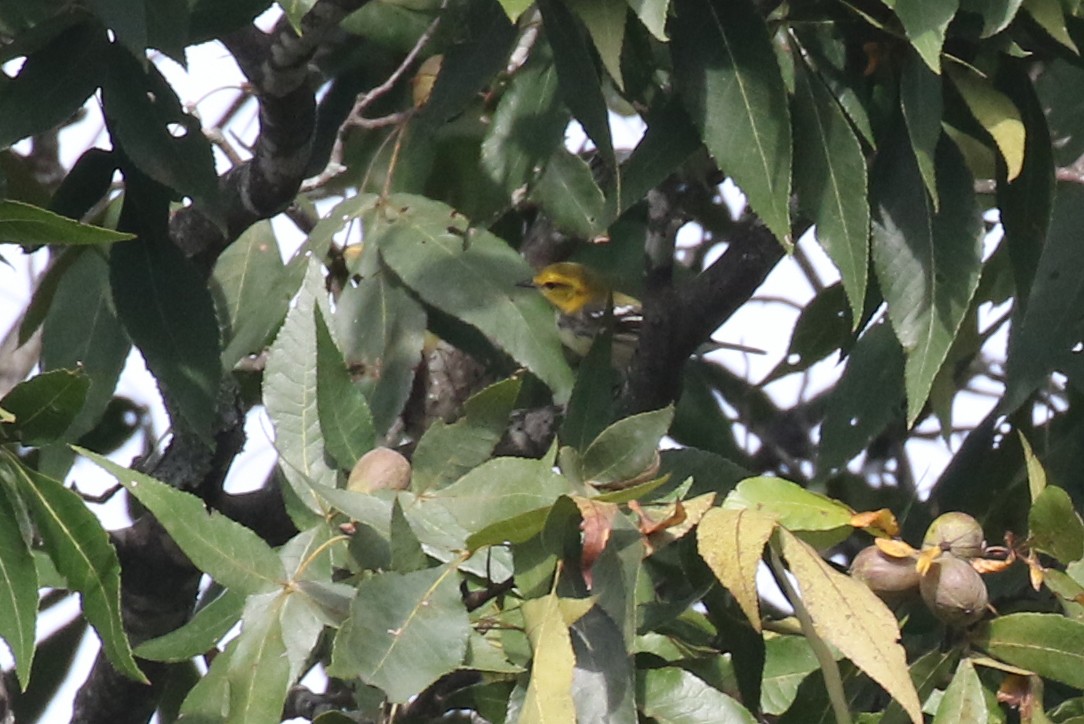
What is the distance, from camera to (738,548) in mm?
813

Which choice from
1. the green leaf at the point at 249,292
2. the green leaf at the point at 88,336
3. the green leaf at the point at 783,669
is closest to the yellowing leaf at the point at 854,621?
the green leaf at the point at 783,669

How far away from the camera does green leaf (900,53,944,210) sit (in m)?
1.09

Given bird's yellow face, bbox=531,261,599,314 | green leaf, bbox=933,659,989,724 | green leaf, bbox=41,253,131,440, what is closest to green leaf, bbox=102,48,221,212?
green leaf, bbox=41,253,131,440

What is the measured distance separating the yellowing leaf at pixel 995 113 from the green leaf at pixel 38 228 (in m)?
0.60

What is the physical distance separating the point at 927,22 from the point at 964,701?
1.41 ft

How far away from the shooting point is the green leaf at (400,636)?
2.68 feet

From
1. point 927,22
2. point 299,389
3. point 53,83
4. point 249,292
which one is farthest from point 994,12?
point 249,292

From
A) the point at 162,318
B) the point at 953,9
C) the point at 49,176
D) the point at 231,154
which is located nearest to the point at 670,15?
the point at 953,9

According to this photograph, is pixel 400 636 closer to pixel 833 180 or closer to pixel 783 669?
pixel 783 669

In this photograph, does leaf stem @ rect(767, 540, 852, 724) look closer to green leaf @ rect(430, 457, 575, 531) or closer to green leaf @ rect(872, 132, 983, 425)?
green leaf @ rect(430, 457, 575, 531)

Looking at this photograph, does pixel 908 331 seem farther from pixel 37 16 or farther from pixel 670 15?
pixel 37 16

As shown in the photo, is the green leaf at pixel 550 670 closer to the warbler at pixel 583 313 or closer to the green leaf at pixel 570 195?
the green leaf at pixel 570 195

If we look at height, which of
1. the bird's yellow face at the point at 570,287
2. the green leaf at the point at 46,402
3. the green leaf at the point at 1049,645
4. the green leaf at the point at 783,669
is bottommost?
the green leaf at the point at 783,669

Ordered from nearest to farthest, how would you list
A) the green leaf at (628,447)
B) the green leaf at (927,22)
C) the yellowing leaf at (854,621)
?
the yellowing leaf at (854,621) < the green leaf at (628,447) < the green leaf at (927,22)
